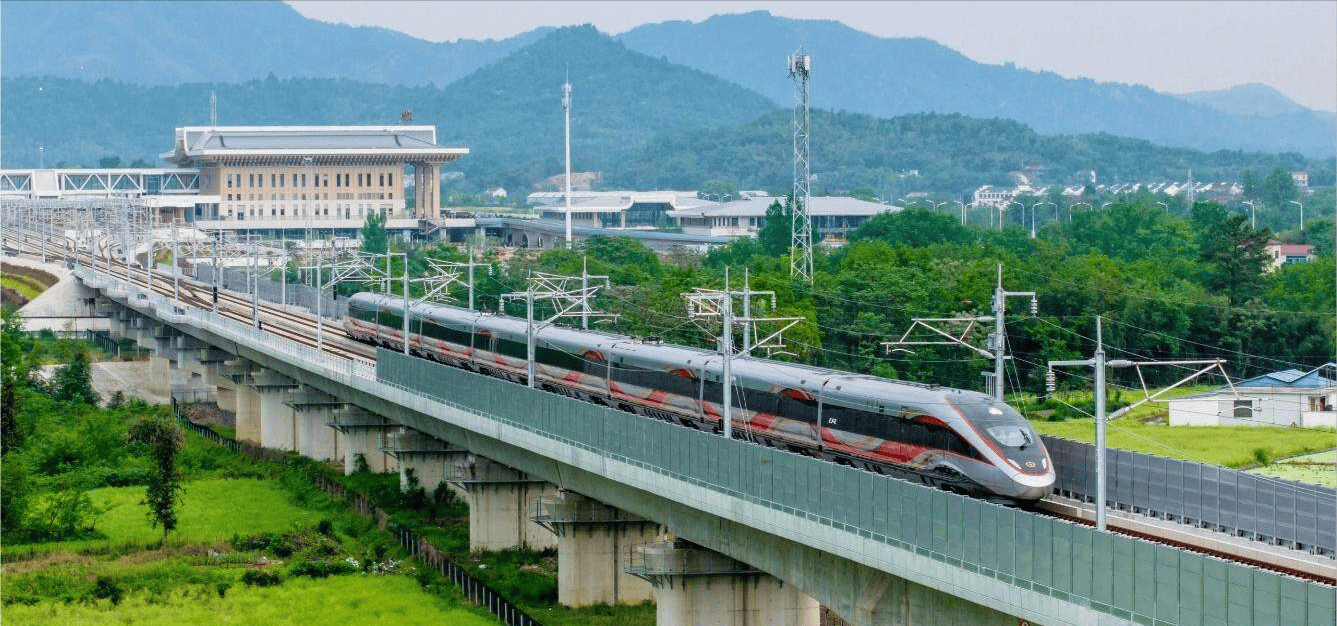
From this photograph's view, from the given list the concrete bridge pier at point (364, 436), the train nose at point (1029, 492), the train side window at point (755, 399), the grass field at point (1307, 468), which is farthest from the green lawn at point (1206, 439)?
the train nose at point (1029, 492)

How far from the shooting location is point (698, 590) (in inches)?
1871

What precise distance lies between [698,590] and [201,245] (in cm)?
12427

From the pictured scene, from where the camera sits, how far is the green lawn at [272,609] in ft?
184

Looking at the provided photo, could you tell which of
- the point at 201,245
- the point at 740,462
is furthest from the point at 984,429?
the point at 201,245

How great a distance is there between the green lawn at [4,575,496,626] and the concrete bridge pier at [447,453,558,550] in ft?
14.8

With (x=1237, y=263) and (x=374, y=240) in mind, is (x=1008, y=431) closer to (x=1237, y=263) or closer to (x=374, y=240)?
(x=1237, y=263)

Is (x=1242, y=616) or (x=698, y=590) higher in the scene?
(x=1242, y=616)

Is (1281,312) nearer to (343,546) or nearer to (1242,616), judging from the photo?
(343,546)

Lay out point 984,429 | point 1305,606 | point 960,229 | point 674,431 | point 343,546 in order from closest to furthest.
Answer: point 1305,606, point 984,429, point 674,431, point 343,546, point 960,229

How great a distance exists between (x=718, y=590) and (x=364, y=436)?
A: 37.8m

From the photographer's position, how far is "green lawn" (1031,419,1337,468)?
7594 centimetres

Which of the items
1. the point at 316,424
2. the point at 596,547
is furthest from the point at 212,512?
the point at 596,547

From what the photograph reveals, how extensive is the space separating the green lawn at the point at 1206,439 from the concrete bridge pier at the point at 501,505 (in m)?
20.1

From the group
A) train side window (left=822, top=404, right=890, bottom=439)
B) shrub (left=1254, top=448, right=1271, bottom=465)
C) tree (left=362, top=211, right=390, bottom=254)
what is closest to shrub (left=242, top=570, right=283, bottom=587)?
train side window (left=822, top=404, right=890, bottom=439)
